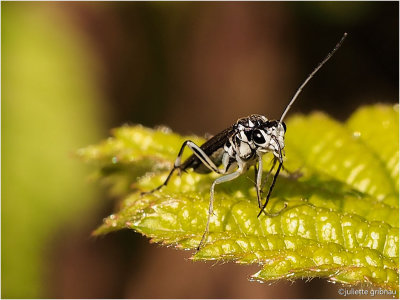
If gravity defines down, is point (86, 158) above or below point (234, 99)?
below

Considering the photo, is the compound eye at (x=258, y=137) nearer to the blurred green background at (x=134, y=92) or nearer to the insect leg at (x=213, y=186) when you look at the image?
the insect leg at (x=213, y=186)

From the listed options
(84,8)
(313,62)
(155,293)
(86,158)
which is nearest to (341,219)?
(86,158)

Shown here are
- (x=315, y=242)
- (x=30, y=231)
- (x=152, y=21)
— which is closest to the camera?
(x=315, y=242)

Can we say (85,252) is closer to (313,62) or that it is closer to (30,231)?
(30,231)

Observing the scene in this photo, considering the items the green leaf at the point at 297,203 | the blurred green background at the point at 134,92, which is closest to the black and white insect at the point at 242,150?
the green leaf at the point at 297,203

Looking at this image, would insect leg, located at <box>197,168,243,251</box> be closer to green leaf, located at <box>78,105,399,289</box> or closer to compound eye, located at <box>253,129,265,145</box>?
green leaf, located at <box>78,105,399,289</box>

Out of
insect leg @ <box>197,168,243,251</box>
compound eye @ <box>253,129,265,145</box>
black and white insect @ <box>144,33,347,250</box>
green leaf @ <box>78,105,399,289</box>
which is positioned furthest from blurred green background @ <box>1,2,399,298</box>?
compound eye @ <box>253,129,265,145</box>

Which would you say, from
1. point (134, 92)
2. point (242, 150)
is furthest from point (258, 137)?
point (134, 92)
